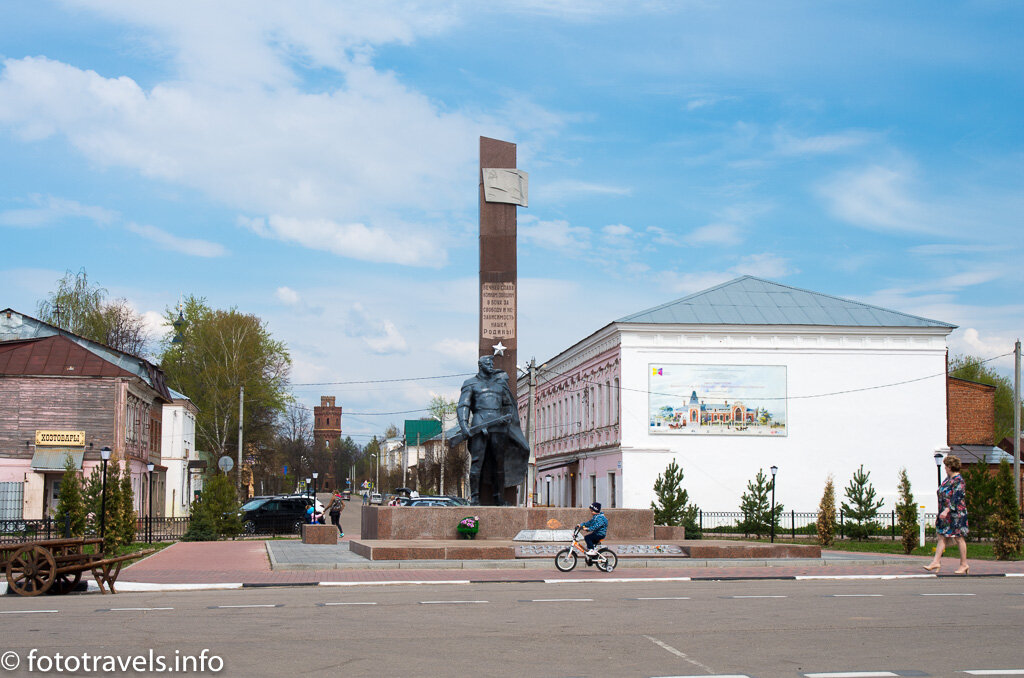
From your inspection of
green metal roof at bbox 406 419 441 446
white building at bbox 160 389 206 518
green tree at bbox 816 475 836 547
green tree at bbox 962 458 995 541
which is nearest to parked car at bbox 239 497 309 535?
green tree at bbox 816 475 836 547

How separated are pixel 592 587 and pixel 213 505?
2130 centimetres

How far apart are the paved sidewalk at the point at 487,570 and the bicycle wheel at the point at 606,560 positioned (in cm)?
24

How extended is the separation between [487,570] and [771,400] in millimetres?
28987

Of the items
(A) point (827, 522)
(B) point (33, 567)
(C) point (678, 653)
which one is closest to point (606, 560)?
(B) point (33, 567)

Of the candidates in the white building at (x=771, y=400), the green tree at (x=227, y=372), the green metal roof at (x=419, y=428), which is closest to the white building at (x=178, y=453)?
the green tree at (x=227, y=372)

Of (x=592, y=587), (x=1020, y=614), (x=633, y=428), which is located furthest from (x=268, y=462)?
(x=1020, y=614)

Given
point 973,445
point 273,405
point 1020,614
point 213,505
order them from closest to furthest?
point 1020,614, point 213,505, point 973,445, point 273,405

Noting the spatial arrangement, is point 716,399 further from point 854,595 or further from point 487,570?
point 854,595

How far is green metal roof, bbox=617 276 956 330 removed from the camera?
4628 cm

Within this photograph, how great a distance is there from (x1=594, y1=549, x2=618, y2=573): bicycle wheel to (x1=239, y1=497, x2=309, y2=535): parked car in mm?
21309

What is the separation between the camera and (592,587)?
51.8ft

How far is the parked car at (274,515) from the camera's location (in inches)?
1502

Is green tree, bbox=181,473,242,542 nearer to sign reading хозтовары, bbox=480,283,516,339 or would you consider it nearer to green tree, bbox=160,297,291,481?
sign reading хозтовары, bbox=480,283,516,339

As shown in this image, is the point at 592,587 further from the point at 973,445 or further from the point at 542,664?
the point at 973,445
